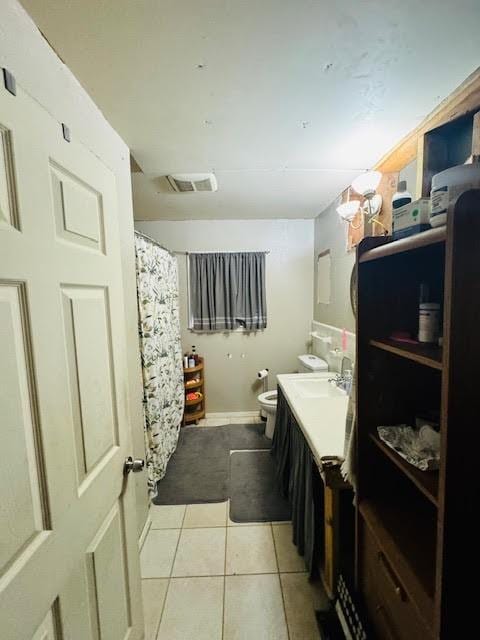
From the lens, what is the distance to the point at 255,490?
6.73 feet

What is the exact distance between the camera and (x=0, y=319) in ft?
1.73

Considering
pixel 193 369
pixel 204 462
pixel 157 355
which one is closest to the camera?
pixel 157 355

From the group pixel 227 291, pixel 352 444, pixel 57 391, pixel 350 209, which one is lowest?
pixel 352 444

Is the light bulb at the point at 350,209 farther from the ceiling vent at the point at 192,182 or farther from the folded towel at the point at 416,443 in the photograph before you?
the folded towel at the point at 416,443

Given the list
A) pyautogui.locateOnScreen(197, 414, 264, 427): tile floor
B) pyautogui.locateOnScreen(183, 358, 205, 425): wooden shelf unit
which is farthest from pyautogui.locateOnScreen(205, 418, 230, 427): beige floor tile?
pyautogui.locateOnScreen(183, 358, 205, 425): wooden shelf unit

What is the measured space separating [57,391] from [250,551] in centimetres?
156

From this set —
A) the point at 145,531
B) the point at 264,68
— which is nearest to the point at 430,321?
the point at 264,68

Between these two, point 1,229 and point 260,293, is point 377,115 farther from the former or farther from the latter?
point 260,293

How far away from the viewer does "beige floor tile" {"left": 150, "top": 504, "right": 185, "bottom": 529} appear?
179 centimetres

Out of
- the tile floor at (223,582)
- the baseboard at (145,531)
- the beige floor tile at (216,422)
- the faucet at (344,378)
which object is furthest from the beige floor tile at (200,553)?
the beige floor tile at (216,422)

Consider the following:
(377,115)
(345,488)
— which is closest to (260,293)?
(377,115)

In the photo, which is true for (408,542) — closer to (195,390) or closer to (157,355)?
(157,355)

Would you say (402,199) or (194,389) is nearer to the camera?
(402,199)

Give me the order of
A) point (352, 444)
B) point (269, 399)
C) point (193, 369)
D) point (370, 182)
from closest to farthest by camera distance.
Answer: point (352, 444), point (370, 182), point (269, 399), point (193, 369)
